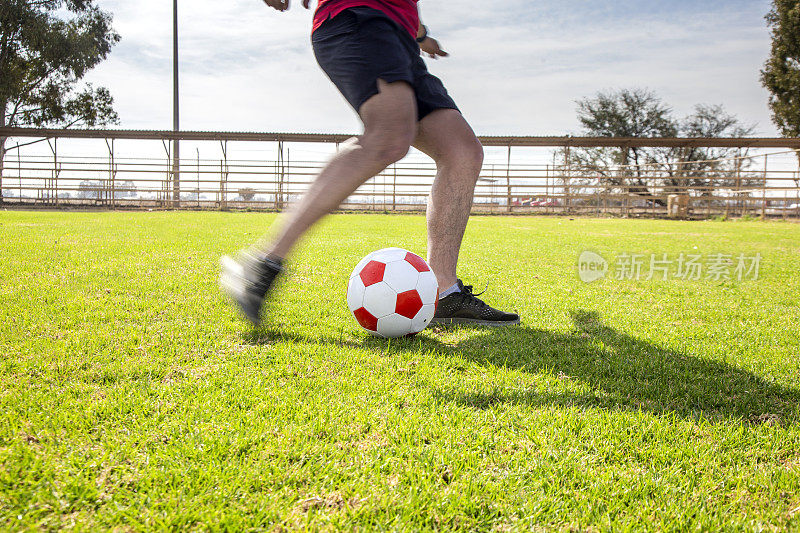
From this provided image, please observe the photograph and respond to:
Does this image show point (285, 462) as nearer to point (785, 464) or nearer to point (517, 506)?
point (517, 506)

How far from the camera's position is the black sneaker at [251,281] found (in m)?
1.88

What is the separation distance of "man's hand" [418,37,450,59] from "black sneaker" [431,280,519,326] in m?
1.29

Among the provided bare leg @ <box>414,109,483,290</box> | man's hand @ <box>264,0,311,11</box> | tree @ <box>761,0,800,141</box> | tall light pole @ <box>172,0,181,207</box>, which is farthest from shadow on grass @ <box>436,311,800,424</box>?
tree @ <box>761,0,800,141</box>

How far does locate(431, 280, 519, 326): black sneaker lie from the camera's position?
7.84 feet

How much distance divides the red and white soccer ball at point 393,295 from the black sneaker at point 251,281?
15.7 inches

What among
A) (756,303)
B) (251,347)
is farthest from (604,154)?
(251,347)

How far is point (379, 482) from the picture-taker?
3.38ft

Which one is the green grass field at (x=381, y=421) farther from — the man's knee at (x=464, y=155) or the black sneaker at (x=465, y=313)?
the man's knee at (x=464, y=155)

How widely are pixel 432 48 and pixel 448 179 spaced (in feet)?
2.82

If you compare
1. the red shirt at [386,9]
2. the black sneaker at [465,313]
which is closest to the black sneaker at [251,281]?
the black sneaker at [465,313]

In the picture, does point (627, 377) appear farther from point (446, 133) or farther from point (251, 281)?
point (251, 281)

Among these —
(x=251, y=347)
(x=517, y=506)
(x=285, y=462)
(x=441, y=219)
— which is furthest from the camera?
(x=441, y=219)

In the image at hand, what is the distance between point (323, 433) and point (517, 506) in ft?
1.56

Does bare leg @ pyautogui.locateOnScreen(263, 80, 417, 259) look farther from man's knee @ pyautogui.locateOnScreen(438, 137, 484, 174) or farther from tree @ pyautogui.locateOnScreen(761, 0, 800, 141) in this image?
tree @ pyautogui.locateOnScreen(761, 0, 800, 141)
